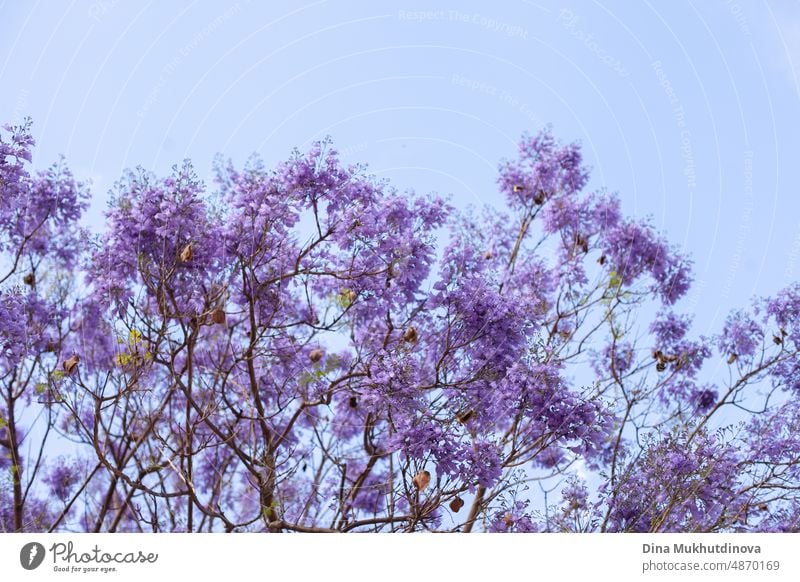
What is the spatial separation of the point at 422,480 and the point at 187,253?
200 cm

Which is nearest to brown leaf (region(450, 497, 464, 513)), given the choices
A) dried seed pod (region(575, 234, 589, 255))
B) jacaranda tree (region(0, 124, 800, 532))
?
jacaranda tree (region(0, 124, 800, 532))

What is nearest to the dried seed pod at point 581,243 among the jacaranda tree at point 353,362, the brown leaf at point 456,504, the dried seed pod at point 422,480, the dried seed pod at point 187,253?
the jacaranda tree at point 353,362

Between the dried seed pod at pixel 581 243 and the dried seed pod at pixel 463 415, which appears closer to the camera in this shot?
the dried seed pod at pixel 463 415

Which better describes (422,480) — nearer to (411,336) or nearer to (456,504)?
(456,504)

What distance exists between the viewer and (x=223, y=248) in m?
5.14

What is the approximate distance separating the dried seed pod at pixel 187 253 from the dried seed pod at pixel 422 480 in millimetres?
1859

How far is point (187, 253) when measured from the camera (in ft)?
16.3

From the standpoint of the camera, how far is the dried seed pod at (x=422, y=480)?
420cm

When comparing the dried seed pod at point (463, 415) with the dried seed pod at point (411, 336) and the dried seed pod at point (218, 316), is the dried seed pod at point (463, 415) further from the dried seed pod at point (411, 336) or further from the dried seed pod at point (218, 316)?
the dried seed pod at point (218, 316)

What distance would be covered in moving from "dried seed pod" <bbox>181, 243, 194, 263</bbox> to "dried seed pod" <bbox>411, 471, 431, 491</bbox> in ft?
6.10
